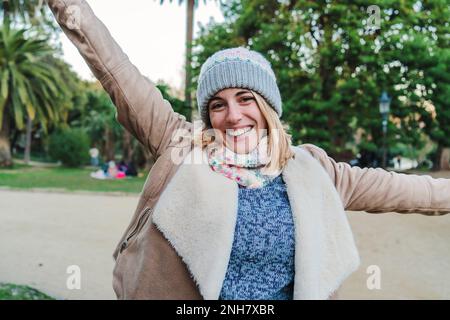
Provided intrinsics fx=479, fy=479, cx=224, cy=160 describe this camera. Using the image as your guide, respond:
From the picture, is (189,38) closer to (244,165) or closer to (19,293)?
(19,293)

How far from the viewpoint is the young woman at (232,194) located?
1481 mm

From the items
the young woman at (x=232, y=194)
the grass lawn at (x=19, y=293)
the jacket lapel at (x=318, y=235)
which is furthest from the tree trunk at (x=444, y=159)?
the jacket lapel at (x=318, y=235)

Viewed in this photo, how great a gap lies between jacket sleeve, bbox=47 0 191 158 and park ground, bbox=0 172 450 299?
3900 millimetres

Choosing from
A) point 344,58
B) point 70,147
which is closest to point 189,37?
point 344,58

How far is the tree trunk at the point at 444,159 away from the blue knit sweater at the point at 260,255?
883 inches

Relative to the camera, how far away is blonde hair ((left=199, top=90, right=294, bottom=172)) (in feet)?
5.34

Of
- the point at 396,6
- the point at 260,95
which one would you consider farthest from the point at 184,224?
the point at 396,6

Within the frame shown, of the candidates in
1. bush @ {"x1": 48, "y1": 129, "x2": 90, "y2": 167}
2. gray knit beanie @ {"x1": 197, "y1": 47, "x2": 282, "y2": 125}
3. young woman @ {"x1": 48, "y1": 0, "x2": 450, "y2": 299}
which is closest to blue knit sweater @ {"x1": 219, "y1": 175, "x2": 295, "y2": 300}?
young woman @ {"x1": 48, "y1": 0, "x2": 450, "y2": 299}

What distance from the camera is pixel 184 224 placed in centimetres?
148

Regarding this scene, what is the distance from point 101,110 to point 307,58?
25835mm

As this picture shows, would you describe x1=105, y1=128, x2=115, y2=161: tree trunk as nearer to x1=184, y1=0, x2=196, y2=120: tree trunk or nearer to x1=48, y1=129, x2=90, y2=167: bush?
x1=48, y1=129, x2=90, y2=167: bush

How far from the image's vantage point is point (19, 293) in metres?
4.95

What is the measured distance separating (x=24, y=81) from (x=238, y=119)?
94.8 feet

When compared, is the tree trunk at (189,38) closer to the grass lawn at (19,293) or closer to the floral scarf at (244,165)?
the grass lawn at (19,293)
